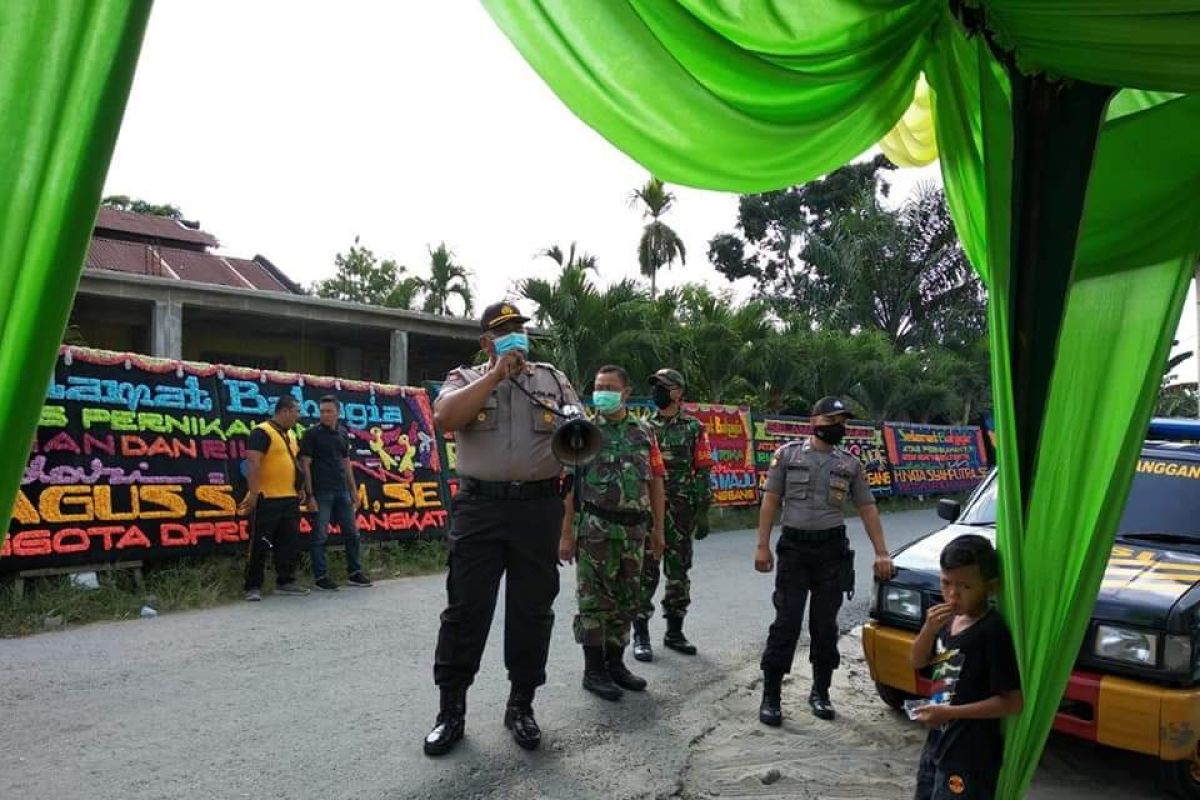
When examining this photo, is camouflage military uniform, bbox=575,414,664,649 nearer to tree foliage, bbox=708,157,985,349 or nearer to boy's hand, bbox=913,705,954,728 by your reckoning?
boy's hand, bbox=913,705,954,728

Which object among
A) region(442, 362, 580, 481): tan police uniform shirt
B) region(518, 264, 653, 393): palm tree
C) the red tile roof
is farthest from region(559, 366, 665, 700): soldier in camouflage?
the red tile roof

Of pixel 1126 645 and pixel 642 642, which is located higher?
pixel 1126 645

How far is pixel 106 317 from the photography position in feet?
51.4

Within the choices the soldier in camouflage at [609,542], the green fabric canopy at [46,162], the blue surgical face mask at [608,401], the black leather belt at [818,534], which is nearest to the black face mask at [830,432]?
the black leather belt at [818,534]

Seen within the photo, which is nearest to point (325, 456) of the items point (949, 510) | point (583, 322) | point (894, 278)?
point (949, 510)

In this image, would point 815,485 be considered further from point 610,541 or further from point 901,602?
point 610,541

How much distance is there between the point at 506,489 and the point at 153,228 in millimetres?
22834

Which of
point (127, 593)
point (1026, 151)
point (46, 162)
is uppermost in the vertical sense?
point (1026, 151)

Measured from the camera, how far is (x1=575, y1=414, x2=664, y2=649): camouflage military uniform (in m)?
5.01

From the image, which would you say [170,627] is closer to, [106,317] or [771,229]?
[106,317]

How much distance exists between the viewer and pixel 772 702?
4.79 metres

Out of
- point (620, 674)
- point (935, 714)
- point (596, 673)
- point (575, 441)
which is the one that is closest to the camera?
point (935, 714)

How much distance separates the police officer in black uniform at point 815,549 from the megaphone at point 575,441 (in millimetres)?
1509

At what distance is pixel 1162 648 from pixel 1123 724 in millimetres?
359
